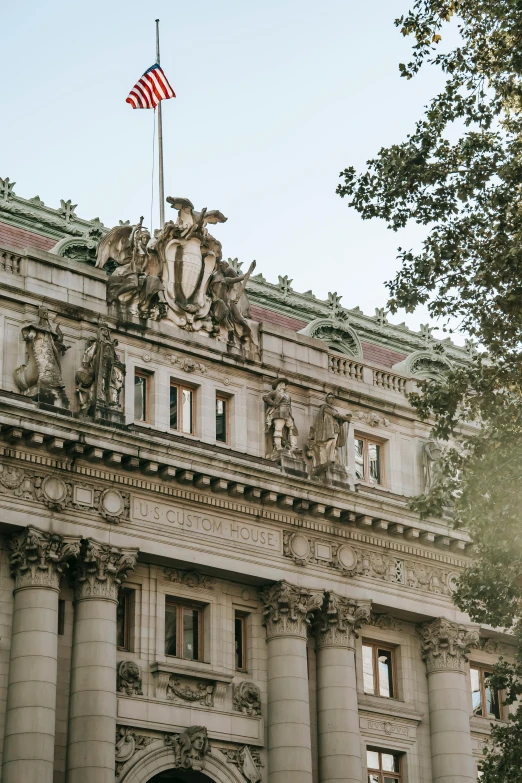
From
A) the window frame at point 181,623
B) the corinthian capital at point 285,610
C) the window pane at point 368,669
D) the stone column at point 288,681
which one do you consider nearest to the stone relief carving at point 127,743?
the window frame at point 181,623

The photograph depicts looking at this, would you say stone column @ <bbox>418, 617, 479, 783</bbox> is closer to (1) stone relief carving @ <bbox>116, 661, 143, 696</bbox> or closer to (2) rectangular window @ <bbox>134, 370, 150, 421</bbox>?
(1) stone relief carving @ <bbox>116, 661, 143, 696</bbox>

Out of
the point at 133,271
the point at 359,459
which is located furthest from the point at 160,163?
the point at 359,459

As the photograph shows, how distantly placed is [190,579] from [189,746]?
15.9 ft

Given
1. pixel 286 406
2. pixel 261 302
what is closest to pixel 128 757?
pixel 286 406

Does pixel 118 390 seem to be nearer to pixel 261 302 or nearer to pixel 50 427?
pixel 50 427

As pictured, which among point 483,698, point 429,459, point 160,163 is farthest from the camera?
point 160,163

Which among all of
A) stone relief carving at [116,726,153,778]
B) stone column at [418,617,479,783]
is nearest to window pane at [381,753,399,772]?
stone column at [418,617,479,783]

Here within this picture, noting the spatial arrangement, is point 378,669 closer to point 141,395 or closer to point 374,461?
point 374,461

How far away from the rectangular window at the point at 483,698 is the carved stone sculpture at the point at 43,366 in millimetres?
17212

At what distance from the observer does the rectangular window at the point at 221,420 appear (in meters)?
49.1

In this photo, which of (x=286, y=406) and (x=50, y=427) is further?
(x=286, y=406)

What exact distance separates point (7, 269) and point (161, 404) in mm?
5986

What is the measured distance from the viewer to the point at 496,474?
122ft

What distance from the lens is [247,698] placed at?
46.4m
